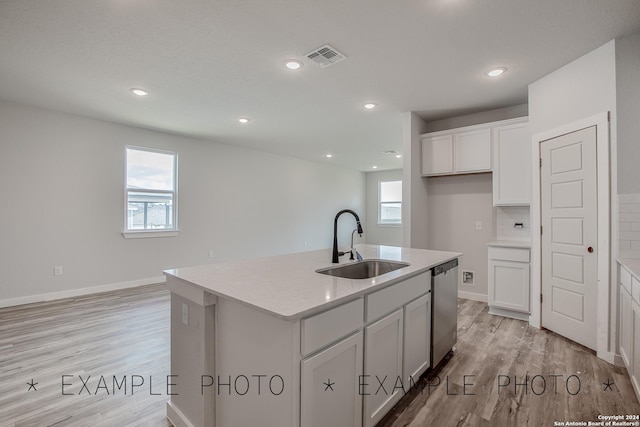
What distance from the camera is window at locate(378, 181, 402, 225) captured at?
9.29 meters

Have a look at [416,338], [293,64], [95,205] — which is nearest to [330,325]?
[416,338]

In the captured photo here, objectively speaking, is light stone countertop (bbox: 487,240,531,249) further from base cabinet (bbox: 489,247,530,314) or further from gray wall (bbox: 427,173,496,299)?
gray wall (bbox: 427,173,496,299)

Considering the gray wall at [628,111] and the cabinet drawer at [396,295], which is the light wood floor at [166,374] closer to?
the cabinet drawer at [396,295]

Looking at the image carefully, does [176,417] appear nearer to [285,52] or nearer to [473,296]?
[285,52]

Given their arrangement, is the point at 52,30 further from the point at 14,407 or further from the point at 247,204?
the point at 247,204

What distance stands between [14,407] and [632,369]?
13.2ft

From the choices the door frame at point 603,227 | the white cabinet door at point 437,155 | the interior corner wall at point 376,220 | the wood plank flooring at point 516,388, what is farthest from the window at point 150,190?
the interior corner wall at point 376,220

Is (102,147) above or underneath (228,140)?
underneath

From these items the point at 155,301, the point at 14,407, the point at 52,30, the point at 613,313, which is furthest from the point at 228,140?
the point at 613,313

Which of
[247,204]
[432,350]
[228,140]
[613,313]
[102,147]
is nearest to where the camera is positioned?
[432,350]

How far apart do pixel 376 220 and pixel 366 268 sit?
7.48 m

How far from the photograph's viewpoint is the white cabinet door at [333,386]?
1.19m

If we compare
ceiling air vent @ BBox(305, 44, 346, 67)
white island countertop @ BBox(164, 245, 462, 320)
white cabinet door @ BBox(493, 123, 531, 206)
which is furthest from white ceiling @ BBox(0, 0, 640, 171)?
white island countertop @ BBox(164, 245, 462, 320)

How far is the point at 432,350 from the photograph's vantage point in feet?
7.36
